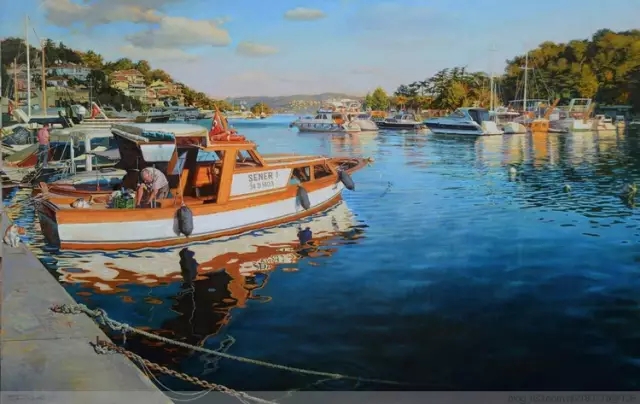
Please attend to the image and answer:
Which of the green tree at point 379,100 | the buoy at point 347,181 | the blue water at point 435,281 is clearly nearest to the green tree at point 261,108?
the blue water at point 435,281

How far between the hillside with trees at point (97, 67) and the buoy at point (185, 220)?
43.8 inches

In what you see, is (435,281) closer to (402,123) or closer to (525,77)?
(525,77)

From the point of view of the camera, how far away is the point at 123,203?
5.95 m

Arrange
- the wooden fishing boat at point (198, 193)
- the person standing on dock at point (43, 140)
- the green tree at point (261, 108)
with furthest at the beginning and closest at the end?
1. the wooden fishing boat at point (198, 193)
2. the green tree at point (261, 108)
3. the person standing on dock at point (43, 140)

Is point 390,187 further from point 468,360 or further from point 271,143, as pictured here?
point 468,360

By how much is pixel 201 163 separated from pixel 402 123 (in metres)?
2.09

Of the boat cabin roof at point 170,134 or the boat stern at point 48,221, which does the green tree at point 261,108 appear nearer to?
the boat cabin roof at point 170,134

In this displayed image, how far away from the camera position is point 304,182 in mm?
7902

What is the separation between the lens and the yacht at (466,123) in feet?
18.5

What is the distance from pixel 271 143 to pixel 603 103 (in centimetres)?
322

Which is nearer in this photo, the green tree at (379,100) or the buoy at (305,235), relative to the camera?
the green tree at (379,100)

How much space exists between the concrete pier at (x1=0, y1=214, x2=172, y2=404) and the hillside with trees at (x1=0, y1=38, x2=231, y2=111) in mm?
1371

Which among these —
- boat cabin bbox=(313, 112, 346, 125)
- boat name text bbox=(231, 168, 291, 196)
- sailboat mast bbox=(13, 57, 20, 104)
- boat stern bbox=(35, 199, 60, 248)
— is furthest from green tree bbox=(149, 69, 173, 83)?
boat name text bbox=(231, 168, 291, 196)

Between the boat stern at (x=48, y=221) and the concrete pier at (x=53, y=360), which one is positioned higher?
the boat stern at (x=48, y=221)
